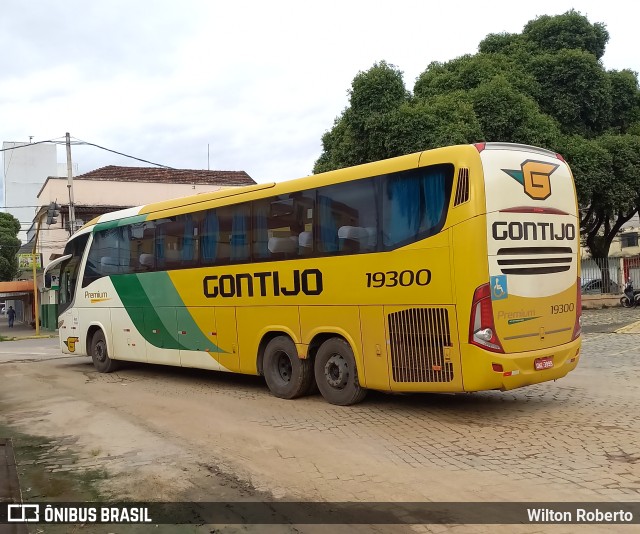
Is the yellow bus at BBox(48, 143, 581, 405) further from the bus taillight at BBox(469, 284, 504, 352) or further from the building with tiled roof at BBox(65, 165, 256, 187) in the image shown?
the building with tiled roof at BBox(65, 165, 256, 187)

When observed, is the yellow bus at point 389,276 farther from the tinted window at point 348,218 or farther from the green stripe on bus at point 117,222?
the green stripe on bus at point 117,222

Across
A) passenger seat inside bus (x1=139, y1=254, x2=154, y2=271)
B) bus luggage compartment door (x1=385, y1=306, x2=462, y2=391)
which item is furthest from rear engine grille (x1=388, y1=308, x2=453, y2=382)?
passenger seat inside bus (x1=139, y1=254, x2=154, y2=271)

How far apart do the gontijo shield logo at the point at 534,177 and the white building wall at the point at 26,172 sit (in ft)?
226

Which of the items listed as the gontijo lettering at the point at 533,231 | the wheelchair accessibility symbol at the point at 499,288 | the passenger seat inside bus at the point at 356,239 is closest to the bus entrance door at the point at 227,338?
the passenger seat inside bus at the point at 356,239

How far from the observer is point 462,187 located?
24.1ft

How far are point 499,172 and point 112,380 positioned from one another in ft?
30.6

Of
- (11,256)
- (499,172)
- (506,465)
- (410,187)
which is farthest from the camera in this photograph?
(11,256)

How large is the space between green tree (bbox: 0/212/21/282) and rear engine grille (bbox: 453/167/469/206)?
4760 cm

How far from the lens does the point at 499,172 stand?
7.43 m

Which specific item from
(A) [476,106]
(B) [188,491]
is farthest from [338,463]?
(A) [476,106]

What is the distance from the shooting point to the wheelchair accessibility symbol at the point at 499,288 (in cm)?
719

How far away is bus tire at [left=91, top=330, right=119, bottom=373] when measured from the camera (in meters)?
14.1

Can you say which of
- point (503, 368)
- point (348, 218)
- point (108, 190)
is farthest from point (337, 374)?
point (108, 190)

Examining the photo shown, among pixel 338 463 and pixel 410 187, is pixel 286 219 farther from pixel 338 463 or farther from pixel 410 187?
pixel 338 463
